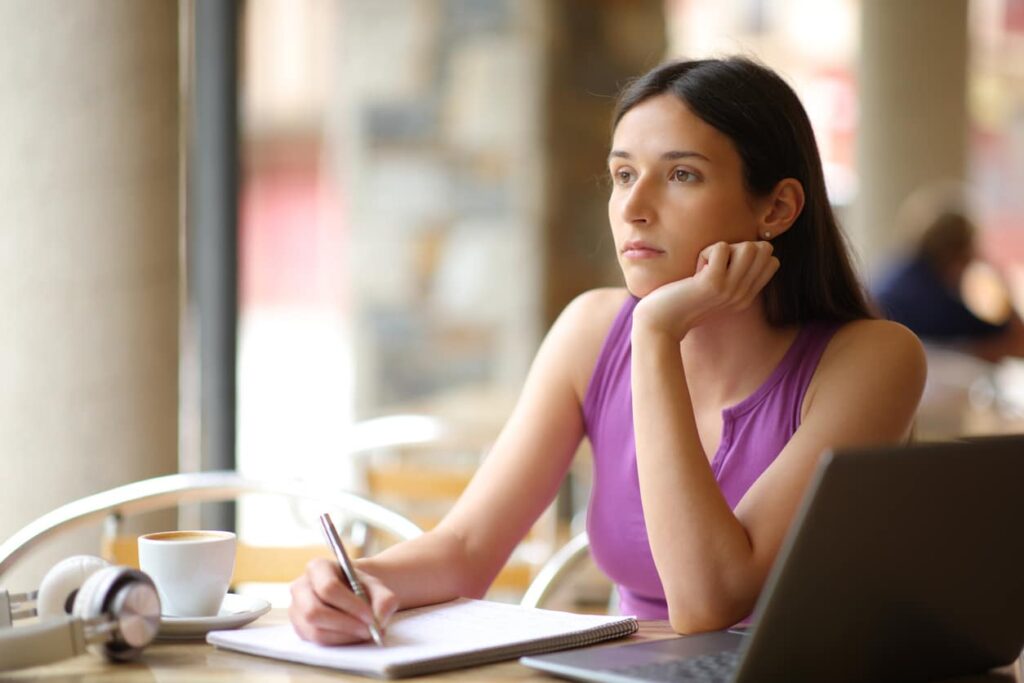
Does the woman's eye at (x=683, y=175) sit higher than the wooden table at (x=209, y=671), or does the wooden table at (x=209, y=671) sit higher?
the woman's eye at (x=683, y=175)

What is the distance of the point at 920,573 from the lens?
1.02 metres

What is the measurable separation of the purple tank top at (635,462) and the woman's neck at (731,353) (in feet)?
0.08

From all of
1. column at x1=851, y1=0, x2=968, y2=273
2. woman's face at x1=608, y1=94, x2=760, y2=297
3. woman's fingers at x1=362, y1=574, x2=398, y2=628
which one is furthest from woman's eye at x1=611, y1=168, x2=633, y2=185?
column at x1=851, y1=0, x2=968, y2=273

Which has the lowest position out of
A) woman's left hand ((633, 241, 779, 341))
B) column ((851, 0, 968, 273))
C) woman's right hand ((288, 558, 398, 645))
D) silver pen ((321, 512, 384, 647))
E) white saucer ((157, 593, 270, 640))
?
white saucer ((157, 593, 270, 640))

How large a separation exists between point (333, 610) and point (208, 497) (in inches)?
25.3

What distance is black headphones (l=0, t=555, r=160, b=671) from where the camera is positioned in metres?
1.06

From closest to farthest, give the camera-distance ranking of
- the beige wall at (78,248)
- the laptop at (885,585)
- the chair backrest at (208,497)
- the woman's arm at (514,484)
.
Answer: the laptop at (885,585) < the woman's arm at (514,484) < the chair backrest at (208,497) < the beige wall at (78,248)

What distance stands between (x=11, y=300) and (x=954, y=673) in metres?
1.45

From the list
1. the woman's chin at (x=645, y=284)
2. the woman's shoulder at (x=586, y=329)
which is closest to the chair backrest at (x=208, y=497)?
the woman's shoulder at (x=586, y=329)

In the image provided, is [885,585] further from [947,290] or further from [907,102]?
[907,102]

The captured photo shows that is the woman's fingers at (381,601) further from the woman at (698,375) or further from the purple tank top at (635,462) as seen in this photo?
the purple tank top at (635,462)

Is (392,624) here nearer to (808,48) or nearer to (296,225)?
(296,225)

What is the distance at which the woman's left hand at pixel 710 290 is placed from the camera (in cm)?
145

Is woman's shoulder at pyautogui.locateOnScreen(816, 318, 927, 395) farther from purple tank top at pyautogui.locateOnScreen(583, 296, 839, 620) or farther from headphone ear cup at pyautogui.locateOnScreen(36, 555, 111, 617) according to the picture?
headphone ear cup at pyautogui.locateOnScreen(36, 555, 111, 617)
